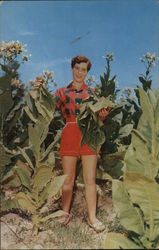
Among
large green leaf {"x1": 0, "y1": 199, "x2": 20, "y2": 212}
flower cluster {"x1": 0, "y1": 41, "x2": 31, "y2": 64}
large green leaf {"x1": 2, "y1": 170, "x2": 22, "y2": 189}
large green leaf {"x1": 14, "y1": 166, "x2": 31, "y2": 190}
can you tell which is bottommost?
large green leaf {"x1": 0, "y1": 199, "x2": 20, "y2": 212}

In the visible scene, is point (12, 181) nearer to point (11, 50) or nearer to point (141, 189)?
point (11, 50)

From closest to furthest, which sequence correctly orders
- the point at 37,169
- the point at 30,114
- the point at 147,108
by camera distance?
1. the point at 147,108
2. the point at 37,169
3. the point at 30,114

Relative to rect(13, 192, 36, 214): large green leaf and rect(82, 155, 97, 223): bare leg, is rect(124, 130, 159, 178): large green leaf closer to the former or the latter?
rect(82, 155, 97, 223): bare leg

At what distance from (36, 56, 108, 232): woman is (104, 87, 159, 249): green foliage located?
382 millimetres

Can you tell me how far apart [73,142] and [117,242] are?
0.63 m

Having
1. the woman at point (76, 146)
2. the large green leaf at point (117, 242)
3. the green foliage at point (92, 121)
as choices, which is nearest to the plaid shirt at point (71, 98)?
the woman at point (76, 146)

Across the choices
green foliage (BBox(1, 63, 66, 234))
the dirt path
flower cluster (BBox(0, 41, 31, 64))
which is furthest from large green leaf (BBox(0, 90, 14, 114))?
the dirt path

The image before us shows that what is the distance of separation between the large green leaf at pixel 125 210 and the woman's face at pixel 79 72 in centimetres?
69

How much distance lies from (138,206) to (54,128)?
0.96m

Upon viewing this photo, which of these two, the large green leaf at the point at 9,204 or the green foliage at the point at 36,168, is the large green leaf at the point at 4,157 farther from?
the large green leaf at the point at 9,204

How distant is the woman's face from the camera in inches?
81.2

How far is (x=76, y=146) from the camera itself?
2.04 metres

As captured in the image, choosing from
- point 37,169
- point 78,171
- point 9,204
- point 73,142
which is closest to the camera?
point 37,169

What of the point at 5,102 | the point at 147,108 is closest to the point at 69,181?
the point at 5,102
